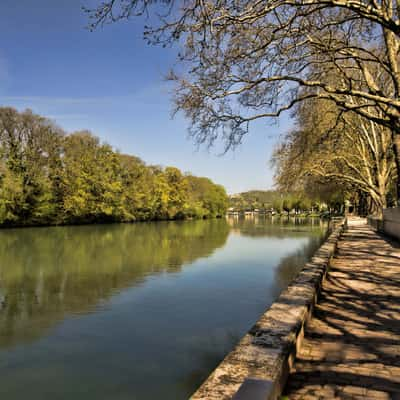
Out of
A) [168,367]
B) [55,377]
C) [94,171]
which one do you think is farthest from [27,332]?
[94,171]

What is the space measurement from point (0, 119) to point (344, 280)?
3554cm

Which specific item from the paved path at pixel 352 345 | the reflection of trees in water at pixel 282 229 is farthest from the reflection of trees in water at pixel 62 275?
the reflection of trees in water at pixel 282 229

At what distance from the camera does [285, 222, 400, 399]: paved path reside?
3.15 m

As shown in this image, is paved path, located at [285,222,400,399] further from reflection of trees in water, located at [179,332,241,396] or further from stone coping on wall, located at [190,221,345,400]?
reflection of trees in water, located at [179,332,241,396]

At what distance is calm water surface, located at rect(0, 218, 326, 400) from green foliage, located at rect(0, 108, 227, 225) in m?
22.3

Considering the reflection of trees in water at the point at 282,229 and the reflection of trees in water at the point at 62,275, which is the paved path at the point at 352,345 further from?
the reflection of trees in water at the point at 282,229

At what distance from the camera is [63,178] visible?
4150 cm

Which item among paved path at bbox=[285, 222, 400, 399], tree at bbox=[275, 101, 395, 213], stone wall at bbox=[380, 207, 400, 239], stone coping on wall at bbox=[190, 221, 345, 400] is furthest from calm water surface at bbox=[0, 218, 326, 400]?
tree at bbox=[275, 101, 395, 213]

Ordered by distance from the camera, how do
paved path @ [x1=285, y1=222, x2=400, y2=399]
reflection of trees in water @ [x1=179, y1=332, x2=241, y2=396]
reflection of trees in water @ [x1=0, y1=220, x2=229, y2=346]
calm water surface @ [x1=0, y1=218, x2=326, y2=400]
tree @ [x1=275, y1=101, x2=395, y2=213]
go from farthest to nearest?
tree @ [x1=275, y1=101, x2=395, y2=213], reflection of trees in water @ [x1=0, y1=220, x2=229, y2=346], calm water surface @ [x1=0, y1=218, x2=326, y2=400], reflection of trees in water @ [x1=179, y1=332, x2=241, y2=396], paved path @ [x1=285, y1=222, x2=400, y2=399]

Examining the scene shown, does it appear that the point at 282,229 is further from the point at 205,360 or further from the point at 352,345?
the point at 352,345

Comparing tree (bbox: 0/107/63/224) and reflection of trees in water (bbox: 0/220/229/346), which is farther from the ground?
tree (bbox: 0/107/63/224)

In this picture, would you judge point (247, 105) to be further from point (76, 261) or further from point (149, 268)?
point (76, 261)

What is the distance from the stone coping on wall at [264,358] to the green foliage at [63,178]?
3479 centimetres

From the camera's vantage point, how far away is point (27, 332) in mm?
7516
